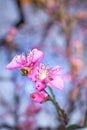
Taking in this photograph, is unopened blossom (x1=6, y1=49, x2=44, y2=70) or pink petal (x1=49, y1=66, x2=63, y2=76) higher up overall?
unopened blossom (x1=6, y1=49, x2=44, y2=70)

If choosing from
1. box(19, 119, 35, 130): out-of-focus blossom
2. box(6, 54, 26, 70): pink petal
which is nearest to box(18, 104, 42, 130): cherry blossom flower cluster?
box(19, 119, 35, 130): out-of-focus blossom

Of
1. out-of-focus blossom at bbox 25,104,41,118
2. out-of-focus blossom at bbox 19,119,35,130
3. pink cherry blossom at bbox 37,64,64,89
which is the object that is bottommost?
pink cherry blossom at bbox 37,64,64,89

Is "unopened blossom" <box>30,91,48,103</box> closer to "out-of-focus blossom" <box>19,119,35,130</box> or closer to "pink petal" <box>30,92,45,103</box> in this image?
"pink petal" <box>30,92,45,103</box>

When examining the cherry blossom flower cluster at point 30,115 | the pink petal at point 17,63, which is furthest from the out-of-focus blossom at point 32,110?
the pink petal at point 17,63

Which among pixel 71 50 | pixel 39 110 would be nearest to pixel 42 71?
pixel 39 110

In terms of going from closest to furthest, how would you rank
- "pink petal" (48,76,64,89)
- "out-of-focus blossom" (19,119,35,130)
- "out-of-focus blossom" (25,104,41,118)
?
"pink petal" (48,76,64,89) < "out-of-focus blossom" (19,119,35,130) < "out-of-focus blossom" (25,104,41,118)

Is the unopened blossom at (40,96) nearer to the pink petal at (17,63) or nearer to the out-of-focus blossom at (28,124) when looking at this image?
the pink petal at (17,63)

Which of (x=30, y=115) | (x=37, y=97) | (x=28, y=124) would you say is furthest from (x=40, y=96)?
(x=30, y=115)

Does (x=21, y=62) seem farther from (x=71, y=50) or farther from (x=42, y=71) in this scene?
(x=71, y=50)
